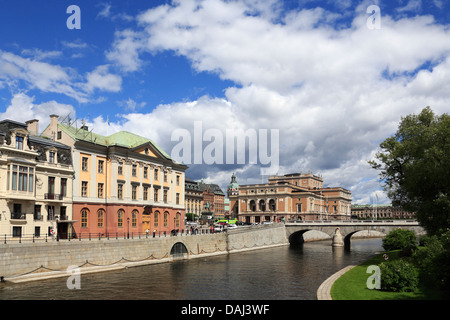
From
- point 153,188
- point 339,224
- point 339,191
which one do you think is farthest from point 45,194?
point 339,191

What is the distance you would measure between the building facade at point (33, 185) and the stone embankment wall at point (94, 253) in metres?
3.03

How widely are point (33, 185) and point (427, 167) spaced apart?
4428 cm

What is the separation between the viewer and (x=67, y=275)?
42.2 m

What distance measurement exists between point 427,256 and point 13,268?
36268 millimetres

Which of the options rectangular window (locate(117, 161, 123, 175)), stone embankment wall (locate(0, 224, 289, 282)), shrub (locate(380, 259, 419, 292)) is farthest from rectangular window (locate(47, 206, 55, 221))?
shrub (locate(380, 259, 419, 292))

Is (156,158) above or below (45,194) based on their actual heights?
above

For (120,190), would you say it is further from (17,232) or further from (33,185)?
(17,232)

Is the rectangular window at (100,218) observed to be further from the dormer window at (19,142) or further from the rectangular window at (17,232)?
the dormer window at (19,142)

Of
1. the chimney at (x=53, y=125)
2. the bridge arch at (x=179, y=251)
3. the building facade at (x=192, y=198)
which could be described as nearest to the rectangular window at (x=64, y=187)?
the chimney at (x=53, y=125)

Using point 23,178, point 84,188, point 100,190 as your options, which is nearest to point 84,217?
point 84,188

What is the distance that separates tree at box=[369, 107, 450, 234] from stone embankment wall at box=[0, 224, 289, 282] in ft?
108

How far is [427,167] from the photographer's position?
129 feet

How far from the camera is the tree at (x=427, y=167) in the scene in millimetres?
38656
